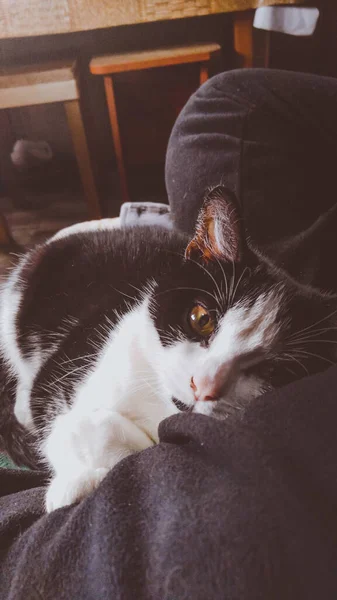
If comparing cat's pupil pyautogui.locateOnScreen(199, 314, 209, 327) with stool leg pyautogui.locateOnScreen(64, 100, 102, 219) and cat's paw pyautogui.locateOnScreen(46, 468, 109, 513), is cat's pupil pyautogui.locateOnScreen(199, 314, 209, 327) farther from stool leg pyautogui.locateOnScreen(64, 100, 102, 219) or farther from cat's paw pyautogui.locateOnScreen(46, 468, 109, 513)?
stool leg pyautogui.locateOnScreen(64, 100, 102, 219)

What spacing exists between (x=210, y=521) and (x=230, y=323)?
0.76 feet

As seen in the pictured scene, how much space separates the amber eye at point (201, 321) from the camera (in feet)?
1.86

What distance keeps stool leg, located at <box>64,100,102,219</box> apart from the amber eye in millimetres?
1110

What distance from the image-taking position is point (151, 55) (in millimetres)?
1471

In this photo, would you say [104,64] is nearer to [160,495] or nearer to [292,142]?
[292,142]

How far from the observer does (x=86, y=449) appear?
22.8 inches

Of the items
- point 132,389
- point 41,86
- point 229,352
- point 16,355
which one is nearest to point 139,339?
Result: point 132,389

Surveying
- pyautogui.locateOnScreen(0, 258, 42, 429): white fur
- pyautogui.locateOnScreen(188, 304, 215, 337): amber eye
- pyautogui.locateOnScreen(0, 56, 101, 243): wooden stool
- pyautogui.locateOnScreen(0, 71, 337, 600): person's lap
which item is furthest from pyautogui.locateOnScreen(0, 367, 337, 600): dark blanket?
pyautogui.locateOnScreen(0, 56, 101, 243): wooden stool

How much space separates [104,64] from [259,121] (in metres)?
0.83

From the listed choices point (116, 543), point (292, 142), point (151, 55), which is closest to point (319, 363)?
point (116, 543)

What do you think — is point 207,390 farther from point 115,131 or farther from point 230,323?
point 115,131

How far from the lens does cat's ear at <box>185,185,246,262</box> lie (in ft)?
1.79

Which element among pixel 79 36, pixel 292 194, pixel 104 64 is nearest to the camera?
pixel 292 194

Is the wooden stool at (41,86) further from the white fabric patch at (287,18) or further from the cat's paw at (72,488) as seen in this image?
the cat's paw at (72,488)
